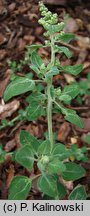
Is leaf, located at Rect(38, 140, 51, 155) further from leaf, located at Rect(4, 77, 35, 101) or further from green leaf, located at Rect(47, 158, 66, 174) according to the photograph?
leaf, located at Rect(4, 77, 35, 101)

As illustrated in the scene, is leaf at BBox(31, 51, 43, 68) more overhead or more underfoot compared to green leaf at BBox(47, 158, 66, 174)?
more overhead

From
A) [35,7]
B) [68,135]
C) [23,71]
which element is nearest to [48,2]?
[35,7]

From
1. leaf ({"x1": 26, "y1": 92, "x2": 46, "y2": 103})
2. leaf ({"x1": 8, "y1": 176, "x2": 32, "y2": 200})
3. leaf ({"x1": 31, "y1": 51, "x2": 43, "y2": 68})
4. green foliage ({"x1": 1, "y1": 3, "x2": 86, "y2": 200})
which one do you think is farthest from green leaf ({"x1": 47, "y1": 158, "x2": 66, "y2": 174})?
leaf ({"x1": 31, "y1": 51, "x2": 43, "y2": 68})

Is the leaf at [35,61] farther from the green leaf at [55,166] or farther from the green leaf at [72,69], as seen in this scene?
the green leaf at [55,166]

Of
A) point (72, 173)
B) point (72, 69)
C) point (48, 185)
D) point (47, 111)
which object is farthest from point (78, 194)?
point (72, 69)

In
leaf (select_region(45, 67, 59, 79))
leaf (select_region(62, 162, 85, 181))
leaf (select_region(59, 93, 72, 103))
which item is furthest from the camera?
leaf (select_region(62, 162, 85, 181))

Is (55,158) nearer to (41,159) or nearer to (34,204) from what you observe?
(41,159)
